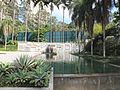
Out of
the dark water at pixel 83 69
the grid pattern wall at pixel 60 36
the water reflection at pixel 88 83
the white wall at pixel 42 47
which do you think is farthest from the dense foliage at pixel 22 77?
the grid pattern wall at pixel 60 36

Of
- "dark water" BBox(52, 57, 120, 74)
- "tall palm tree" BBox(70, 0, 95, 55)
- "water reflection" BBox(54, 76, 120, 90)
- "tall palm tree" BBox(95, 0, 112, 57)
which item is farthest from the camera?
"tall palm tree" BBox(70, 0, 95, 55)

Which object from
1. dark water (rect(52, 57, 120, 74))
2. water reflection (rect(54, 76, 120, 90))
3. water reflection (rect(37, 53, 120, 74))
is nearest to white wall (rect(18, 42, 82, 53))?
water reflection (rect(37, 53, 120, 74))

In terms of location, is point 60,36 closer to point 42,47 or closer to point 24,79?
point 42,47

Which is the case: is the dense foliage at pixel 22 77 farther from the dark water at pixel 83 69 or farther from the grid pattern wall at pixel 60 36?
the grid pattern wall at pixel 60 36

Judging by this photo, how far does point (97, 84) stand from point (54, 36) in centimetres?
6435

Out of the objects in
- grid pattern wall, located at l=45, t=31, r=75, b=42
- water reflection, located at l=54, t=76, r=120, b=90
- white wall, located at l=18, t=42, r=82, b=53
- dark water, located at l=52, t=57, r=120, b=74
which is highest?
grid pattern wall, located at l=45, t=31, r=75, b=42

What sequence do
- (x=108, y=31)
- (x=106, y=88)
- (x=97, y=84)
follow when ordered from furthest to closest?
(x=108, y=31)
(x=97, y=84)
(x=106, y=88)

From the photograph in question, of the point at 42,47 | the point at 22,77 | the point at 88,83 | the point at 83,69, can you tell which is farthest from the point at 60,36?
the point at 22,77

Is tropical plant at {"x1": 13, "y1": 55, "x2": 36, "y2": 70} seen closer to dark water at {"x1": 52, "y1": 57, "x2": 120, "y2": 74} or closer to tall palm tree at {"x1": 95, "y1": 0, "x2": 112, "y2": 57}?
dark water at {"x1": 52, "y1": 57, "x2": 120, "y2": 74}

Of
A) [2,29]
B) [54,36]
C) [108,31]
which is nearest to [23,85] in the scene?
[108,31]

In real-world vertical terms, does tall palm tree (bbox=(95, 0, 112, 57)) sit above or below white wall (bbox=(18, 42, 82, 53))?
above

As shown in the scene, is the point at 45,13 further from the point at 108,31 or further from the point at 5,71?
the point at 5,71

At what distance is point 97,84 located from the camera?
40.2 feet

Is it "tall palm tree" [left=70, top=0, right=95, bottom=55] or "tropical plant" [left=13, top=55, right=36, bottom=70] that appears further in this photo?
"tall palm tree" [left=70, top=0, right=95, bottom=55]
